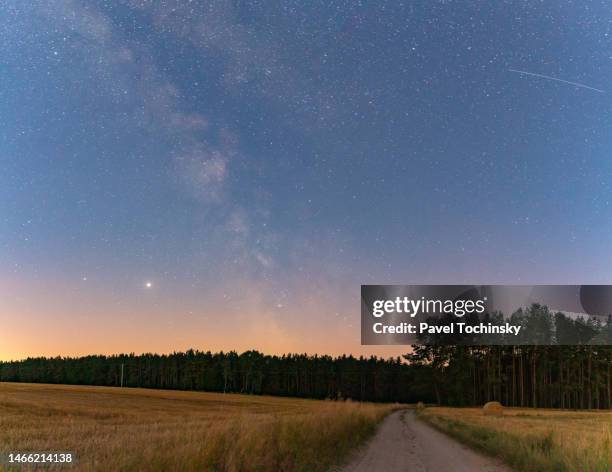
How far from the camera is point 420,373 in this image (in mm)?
126938

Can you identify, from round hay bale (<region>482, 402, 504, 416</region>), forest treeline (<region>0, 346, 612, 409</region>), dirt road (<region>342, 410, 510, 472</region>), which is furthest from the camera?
forest treeline (<region>0, 346, 612, 409</region>)

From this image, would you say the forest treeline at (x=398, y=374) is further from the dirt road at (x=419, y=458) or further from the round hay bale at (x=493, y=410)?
the dirt road at (x=419, y=458)

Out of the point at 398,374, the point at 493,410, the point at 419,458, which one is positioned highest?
the point at 419,458

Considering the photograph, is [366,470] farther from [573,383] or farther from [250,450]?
[573,383]

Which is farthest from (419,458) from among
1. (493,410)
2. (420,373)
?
(420,373)

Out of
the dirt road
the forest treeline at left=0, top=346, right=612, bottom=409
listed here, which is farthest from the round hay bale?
the forest treeline at left=0, top=346, right=612, bottom=409

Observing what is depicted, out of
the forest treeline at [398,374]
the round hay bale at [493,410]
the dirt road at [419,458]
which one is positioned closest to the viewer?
the dirt road at [419,458]

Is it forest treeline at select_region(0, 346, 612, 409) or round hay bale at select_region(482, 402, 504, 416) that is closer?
round hay bale at select_region(482, 402, 504, 416)

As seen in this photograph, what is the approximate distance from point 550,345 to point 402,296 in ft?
280

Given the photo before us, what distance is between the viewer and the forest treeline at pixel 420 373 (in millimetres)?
106562

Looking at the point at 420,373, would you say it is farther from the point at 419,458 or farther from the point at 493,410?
the point at 419,458

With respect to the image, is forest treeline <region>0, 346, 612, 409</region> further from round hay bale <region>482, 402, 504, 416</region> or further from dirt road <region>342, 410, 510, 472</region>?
dirt road <region>342, 410, 510, 472</region>

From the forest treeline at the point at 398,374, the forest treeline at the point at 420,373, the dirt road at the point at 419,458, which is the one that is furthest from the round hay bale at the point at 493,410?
the forest treeline at the point at 398,374

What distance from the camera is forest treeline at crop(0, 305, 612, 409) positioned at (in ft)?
350
